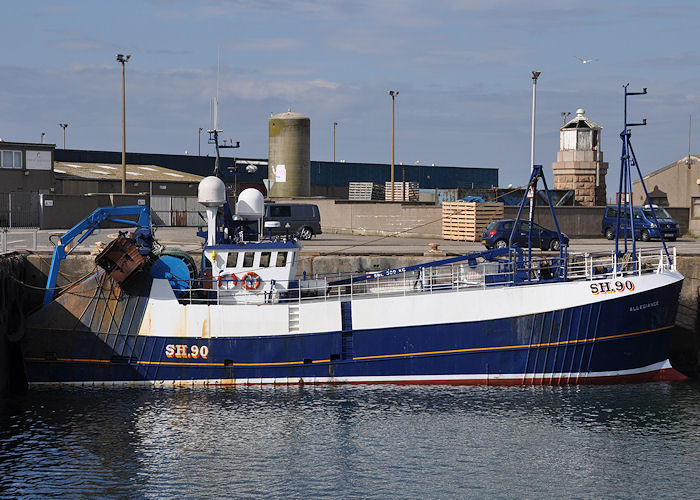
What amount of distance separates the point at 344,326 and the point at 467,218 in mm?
19763

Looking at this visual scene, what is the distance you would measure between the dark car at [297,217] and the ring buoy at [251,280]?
1654 cm

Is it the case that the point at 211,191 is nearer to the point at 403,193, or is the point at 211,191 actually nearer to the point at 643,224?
the point at 643,224

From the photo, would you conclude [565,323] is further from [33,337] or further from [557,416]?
[33,337]

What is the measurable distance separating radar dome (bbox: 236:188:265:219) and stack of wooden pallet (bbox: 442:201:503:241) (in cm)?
1789

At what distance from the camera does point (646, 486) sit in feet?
61.4

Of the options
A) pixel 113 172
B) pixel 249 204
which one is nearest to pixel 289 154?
pixel 113 172

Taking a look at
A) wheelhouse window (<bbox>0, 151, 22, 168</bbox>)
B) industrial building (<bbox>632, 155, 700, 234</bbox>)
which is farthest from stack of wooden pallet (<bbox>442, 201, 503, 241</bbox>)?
wheelhouse window (<bbox>0, 151, 22, 168</bbox>)

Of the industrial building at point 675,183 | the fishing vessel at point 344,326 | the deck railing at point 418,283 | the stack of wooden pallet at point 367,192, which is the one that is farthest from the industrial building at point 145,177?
the industrial building at point 675,183

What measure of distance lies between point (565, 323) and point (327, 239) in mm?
22351

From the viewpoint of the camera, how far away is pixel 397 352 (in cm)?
2641

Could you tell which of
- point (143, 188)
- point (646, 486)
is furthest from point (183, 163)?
point (646, 486)

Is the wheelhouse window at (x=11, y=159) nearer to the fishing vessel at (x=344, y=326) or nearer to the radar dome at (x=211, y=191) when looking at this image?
the fishing vessel at (x=344, y=326)

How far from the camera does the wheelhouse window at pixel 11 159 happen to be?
57.3 metres

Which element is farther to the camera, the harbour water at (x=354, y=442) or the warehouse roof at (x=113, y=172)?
the warehouse roof at (x=113, y=172)
